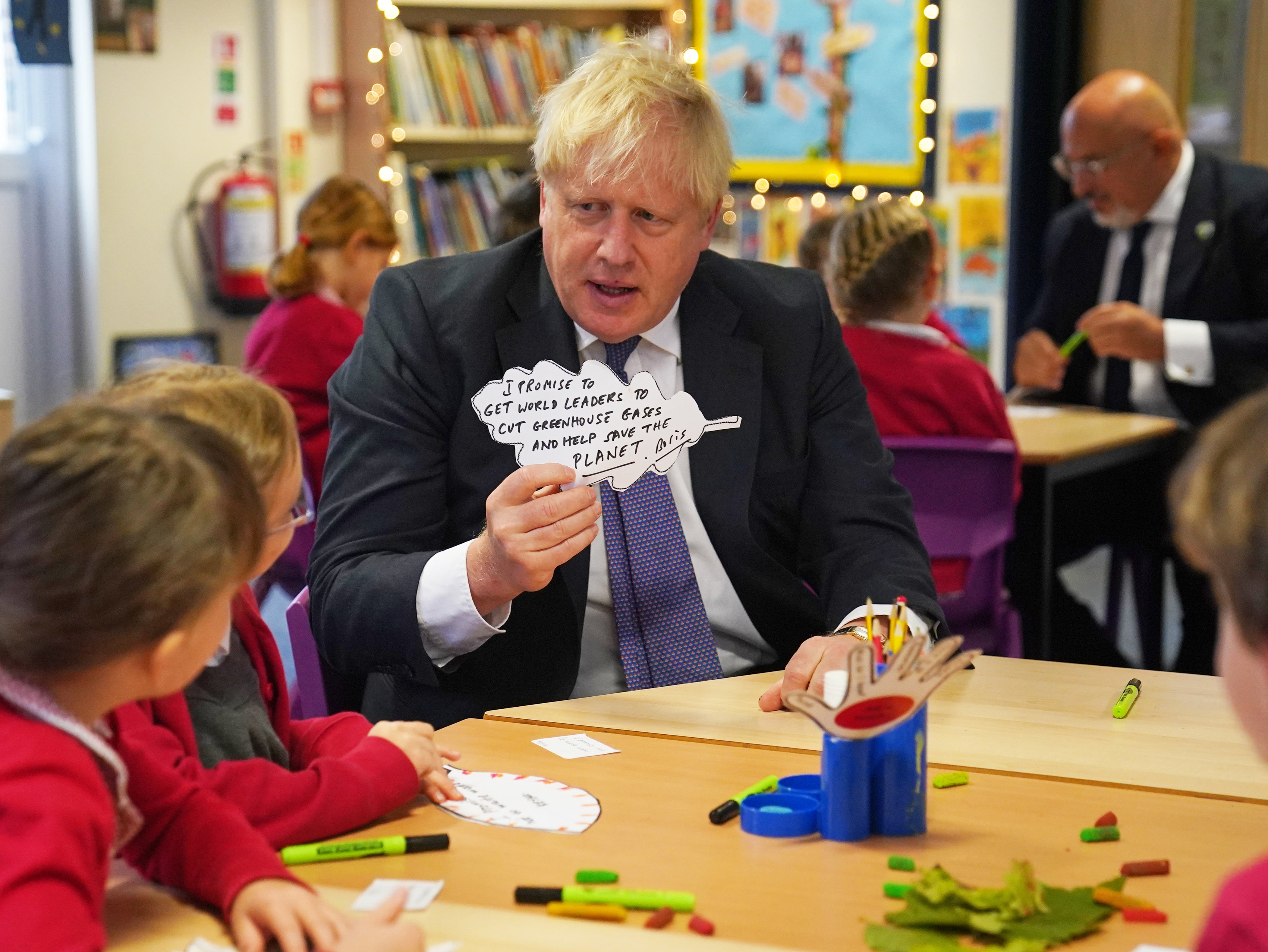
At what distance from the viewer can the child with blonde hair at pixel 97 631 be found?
83 cm

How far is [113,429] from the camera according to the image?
0.89 meters

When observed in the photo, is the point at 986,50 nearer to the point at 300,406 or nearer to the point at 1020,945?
the point at 300,406

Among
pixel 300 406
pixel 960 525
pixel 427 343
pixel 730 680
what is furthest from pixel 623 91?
pixel 300 406

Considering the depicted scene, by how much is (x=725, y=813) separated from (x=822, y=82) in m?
4.57

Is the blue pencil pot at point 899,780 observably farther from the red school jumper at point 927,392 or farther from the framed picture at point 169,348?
the framed picture at point 169,348

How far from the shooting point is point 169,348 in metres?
4.59

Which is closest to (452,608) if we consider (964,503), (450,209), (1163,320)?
(964,503)

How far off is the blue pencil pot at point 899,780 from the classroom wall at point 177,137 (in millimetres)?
3879

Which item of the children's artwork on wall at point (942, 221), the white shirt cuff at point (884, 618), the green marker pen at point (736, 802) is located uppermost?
the children's artwork on wall at point (942, 221)

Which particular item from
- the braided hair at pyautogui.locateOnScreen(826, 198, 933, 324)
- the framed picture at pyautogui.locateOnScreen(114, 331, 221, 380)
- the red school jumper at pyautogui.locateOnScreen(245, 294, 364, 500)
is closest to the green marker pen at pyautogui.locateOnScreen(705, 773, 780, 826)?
the braided hair at pyautogui.locateOnScreen(826, 198, 933, 324)

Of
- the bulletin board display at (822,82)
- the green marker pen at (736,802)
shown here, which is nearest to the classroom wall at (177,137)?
the bulletin board display at (822,82)

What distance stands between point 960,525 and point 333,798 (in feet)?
6.13

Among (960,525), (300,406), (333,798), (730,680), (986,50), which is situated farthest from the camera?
(986,50)

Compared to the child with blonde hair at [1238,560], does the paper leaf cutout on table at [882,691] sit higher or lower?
lower
